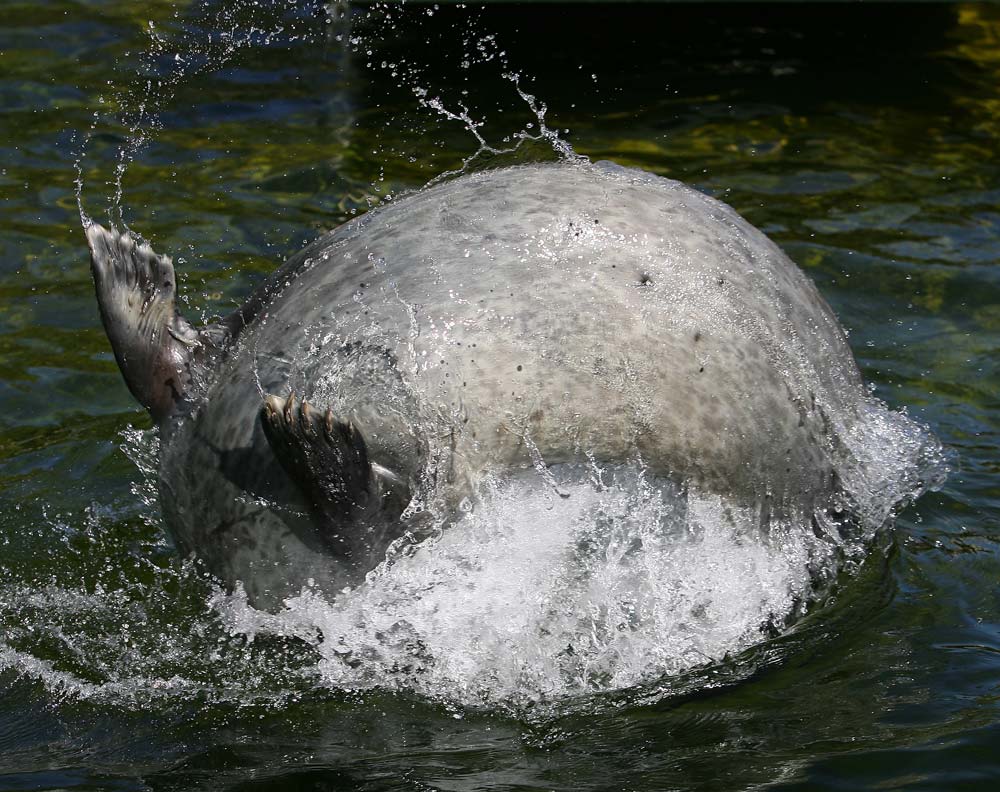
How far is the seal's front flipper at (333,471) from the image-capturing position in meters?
3.81

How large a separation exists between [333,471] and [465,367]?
0.52 meters

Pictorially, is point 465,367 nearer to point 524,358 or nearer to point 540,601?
point 524,358

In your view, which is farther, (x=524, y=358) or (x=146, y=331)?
(x=146, y=331)

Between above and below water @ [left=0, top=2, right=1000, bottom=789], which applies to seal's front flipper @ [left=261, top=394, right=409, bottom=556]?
above

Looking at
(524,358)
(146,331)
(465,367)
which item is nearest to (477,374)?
(465,367)

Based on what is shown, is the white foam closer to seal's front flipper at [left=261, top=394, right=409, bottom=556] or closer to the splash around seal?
the splash around seal

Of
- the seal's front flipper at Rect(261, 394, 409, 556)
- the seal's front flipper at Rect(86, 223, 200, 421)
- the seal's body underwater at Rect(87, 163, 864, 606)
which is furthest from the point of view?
the seal's front flipper at Rect(86, 223, 200, 421)

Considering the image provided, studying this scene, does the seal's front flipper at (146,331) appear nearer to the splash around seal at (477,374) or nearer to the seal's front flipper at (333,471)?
the splash around seal at (477,374)

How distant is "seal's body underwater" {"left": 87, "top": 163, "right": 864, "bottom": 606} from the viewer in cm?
408

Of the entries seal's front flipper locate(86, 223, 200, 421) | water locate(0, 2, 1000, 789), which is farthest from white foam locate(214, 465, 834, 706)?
seal's front flipper locate(86, 223, 200, 421)

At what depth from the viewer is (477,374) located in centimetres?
411

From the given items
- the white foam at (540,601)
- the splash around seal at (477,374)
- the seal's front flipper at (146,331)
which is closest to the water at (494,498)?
the white foam at (540,601)

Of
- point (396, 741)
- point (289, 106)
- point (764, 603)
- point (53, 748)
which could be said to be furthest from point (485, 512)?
point (289, 106)

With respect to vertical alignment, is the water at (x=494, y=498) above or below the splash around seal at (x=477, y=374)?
below
